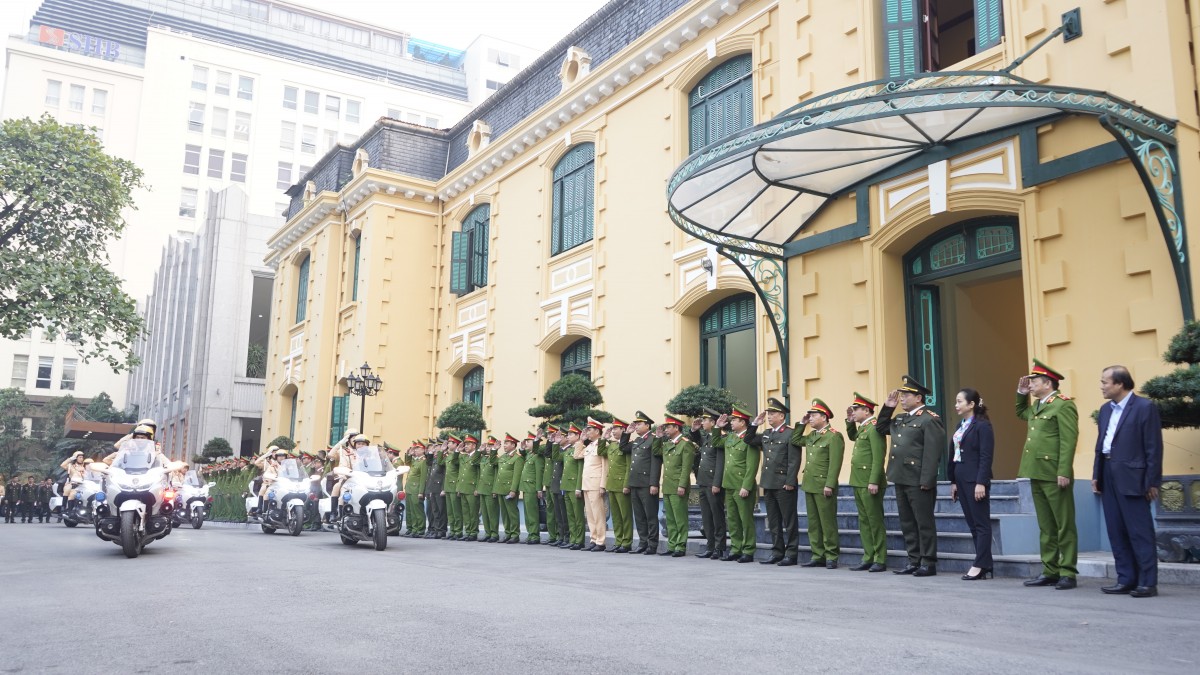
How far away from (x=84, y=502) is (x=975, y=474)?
16908 millimetres

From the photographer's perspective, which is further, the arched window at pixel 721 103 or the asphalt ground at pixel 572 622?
the arched window at pixel 721 103

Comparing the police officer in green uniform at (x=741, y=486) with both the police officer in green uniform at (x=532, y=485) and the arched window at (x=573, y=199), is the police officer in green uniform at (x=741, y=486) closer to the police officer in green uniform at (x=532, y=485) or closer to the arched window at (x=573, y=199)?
the police officer in green uniform at (x=532, y=485)

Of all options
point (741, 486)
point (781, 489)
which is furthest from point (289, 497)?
point (781, 489)

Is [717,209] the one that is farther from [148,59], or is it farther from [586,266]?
[148,59]

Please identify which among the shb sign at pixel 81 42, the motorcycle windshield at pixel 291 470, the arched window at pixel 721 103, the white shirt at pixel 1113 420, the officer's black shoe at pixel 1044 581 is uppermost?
the shb sign at pixel 81 42

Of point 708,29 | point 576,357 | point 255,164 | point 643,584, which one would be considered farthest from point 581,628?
point 255,164

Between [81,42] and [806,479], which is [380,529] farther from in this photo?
[81,42]

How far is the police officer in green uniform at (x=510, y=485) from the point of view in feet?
51.7

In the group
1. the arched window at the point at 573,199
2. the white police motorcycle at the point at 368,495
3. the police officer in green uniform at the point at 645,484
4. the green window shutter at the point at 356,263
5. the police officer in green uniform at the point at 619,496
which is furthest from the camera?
the green window shutter at the point at 356,263

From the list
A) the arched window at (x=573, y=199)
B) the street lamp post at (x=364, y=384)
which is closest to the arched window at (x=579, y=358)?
the arched window at (x=573, y=199)

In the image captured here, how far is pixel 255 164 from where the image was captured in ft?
205

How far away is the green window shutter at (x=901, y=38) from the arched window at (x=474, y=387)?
1311 cm

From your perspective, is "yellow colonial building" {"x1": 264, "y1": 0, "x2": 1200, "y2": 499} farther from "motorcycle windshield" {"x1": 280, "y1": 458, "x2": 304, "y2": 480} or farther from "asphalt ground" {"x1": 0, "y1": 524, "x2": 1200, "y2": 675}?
"motorcycle windshield" {"x1": 280, "y1": 458, "x2": 304, "y2": 480}

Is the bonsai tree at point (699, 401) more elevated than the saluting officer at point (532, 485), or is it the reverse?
the bonsai tree at point (699, 401)
